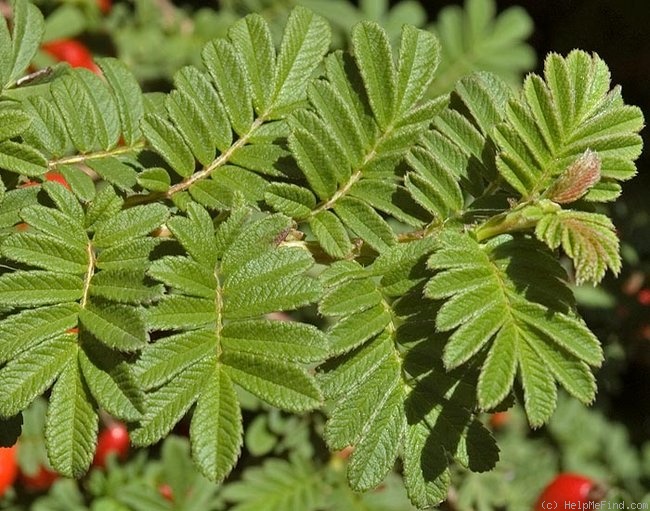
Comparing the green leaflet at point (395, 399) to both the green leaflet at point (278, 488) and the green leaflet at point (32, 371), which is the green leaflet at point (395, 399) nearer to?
the green leaflet at point (32, 371)

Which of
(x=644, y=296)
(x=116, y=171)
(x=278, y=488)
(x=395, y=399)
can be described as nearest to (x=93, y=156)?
(x=116, y=171)

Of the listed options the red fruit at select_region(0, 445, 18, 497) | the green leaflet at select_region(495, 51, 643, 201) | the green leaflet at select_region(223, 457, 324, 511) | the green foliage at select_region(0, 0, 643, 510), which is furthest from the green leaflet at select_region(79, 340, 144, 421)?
the red fruit at select_region(0, 445, 18, 497)

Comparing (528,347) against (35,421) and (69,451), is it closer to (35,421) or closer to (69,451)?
(69,451)

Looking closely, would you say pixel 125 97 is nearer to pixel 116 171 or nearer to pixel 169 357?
pixel 116 171

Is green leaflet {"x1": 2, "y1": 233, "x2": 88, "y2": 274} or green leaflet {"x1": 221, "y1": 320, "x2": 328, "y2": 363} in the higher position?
green leaflet {"x1": 2, "y1": 233, "x2": 88, "y2": 274}

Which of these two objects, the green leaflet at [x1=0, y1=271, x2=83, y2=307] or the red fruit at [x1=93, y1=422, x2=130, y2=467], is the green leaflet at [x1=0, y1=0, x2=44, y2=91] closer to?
the green leaflet at [x1=0, y1=271, x2=83, y2=307]

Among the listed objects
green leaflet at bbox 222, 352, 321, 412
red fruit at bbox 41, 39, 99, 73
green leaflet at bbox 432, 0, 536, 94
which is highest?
green leaflet at bbox 222, 352, 321, 412
